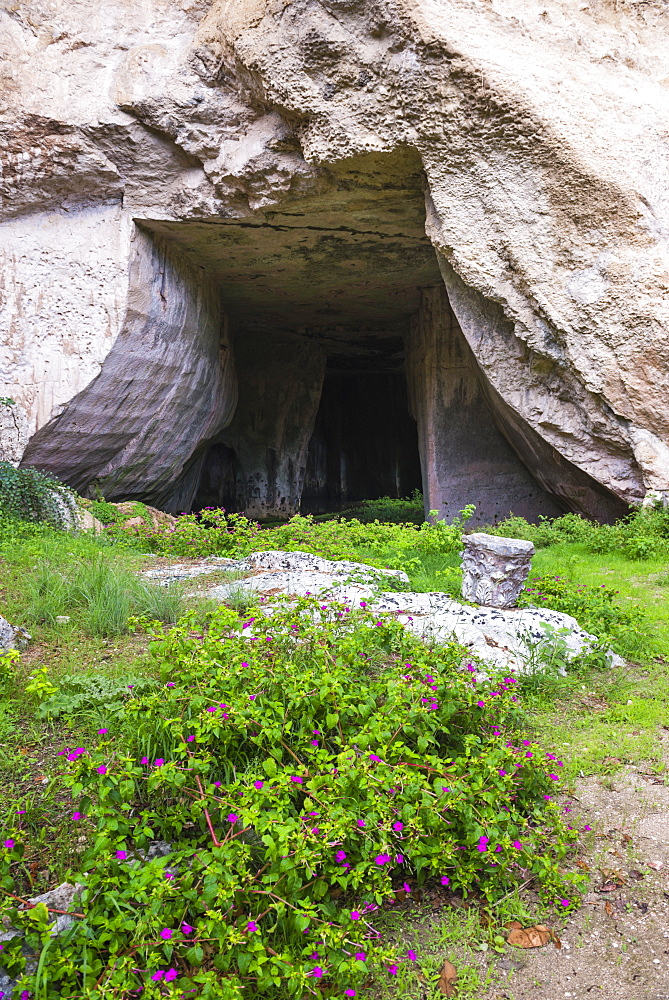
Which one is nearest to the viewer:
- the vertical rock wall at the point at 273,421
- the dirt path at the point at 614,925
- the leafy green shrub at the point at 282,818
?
the leafy green shrub at the point at 282,818

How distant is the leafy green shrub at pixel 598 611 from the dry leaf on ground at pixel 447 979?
88.4 inches

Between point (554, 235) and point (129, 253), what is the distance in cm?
462

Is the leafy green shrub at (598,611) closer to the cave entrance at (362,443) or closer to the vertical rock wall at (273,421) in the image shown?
the vertical rock wall at (273,421)

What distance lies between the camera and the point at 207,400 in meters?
10.3

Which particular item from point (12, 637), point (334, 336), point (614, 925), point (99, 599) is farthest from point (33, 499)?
point (334, 336)

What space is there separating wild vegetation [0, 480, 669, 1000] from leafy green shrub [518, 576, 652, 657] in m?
0.22

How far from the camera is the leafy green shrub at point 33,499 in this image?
21.9ft

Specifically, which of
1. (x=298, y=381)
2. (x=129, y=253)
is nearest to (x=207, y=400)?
(x=129, y=253)

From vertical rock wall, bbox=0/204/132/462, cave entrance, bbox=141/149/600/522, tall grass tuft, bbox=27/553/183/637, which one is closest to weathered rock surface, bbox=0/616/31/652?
tall grass tuft, bbox=27/553/183/637

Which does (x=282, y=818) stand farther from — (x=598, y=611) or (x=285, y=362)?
(x=285, y=362)

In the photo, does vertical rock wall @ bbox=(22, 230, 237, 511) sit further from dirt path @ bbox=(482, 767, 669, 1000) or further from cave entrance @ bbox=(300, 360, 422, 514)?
cave entrance @ bbox=(300, 360, 422, 514)

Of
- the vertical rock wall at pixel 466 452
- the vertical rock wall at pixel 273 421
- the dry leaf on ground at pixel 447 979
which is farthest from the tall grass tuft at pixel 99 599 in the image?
the vertical rock wall at pixel 273 421

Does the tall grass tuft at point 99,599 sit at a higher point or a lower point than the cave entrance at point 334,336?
lower

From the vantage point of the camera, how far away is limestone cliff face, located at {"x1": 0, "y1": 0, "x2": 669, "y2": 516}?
6.57 metres
